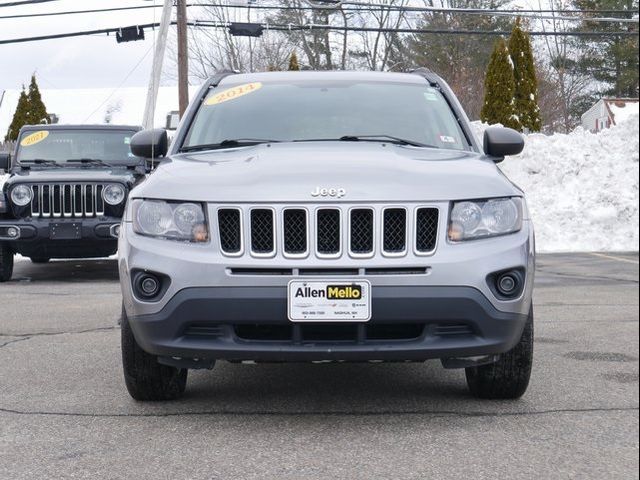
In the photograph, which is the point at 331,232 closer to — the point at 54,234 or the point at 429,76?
the point at 429,76

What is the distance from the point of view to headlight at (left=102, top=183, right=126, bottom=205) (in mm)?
10469

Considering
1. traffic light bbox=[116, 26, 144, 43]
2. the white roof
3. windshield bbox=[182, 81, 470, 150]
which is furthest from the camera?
the white roof

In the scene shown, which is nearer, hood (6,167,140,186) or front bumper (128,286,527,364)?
front bumper (128,286,527,364)

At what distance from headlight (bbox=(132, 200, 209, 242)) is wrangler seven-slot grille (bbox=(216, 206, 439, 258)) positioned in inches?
4.6

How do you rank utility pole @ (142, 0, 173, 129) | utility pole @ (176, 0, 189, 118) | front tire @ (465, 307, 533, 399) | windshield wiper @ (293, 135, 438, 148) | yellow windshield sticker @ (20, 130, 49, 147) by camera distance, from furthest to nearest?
utility pole @ (176, 0, 189, 118) < utility pole @ (142, 0, 173, 129) < yellow windshield sticker @ (20, 130, 49, 147) < windshield wiper @ (293, 135, 438, 148) < front tire @ (465, 307, 533, 399)

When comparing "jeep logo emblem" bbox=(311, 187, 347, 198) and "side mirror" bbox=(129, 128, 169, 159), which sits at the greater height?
"jeep logo emblem" bbox=(311, 187, 347, 198)

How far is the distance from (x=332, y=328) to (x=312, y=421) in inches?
21.7

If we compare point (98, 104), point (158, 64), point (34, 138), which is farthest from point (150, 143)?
point (98, 104)

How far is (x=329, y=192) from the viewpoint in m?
3.67

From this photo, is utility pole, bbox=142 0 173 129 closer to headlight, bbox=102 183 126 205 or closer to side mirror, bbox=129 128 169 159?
headlight, bbox=102 183 126 205

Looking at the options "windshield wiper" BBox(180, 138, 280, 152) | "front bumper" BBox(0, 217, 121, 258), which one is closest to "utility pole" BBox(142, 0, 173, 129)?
"front bumper" BBox(0, 217, 121, 258)

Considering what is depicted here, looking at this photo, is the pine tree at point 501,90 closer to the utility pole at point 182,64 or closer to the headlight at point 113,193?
the utility pole at point 182,64

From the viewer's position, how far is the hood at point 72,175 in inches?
413

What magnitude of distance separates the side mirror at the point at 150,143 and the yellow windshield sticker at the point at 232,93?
12.5 inches
